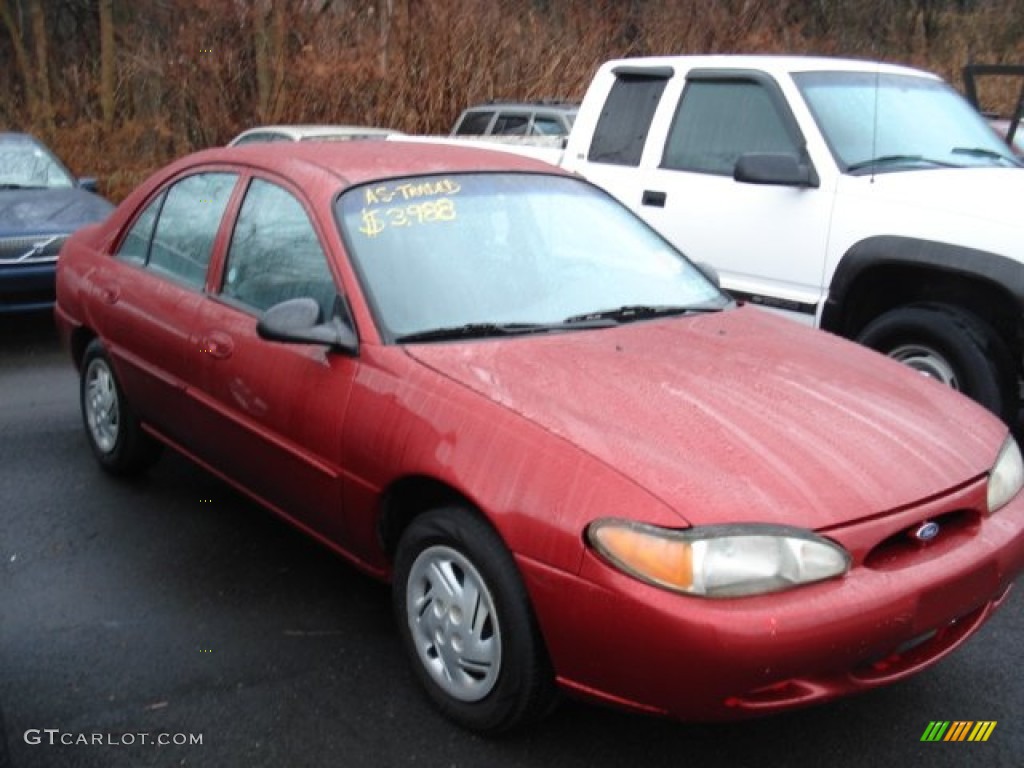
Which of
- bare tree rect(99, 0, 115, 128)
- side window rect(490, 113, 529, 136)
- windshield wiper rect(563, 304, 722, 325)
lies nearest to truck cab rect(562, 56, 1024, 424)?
windshield wiper rect(563, 304, 722, 325)

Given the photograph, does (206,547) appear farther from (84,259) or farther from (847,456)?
(847,456)

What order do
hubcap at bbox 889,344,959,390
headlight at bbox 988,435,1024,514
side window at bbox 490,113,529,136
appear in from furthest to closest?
1. side window at bbox 490,113,529,136
2. hubcap at bbox 889,344,959,390
3. headlight at bbox 988,435,1024,514

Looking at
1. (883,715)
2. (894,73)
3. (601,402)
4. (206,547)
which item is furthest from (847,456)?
(894,73)

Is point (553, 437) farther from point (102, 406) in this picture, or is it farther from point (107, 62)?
point (107, 62)

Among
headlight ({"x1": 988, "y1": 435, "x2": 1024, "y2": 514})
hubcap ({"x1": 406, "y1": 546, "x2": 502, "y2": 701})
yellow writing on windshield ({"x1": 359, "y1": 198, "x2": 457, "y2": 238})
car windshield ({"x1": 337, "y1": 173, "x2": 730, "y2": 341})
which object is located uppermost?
yellow writing on windshield ({"x1": 359, "y1": 198, "x2": 457, "y2": 238})

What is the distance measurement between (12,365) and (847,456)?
255 inches

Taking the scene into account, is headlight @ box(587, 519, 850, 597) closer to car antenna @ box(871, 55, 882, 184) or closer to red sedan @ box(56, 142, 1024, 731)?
red sedan @ box(56, 142, 1024, 731)

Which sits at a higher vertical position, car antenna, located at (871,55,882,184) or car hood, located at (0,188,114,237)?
car antenna, located at (871,55,882,184)

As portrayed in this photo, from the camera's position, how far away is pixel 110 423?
5.20 metres

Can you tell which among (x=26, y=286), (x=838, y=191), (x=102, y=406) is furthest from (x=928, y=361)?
(x=26, y=286)

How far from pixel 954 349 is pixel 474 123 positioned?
31.9ft

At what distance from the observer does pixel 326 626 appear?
3842 mm

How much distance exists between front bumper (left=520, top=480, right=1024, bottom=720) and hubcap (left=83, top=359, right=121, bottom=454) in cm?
300

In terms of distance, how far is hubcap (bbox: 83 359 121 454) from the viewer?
16.8ft
